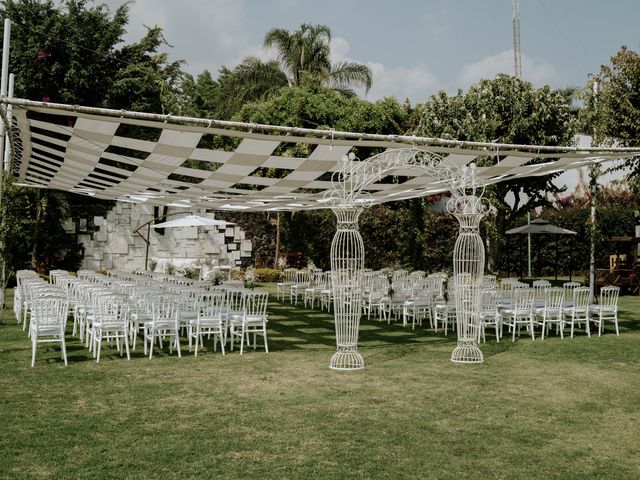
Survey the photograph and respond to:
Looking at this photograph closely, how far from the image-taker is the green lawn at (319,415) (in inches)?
170

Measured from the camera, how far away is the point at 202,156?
7.35 meters

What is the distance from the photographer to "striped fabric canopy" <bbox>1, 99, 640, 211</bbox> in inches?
249

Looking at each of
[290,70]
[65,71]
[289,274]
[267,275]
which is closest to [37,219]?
[65,71]

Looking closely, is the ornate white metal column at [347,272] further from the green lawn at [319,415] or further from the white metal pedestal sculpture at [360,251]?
the green lawn at [319,415]

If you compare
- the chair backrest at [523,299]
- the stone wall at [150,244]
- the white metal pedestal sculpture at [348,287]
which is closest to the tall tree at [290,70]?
the stone wall at [150,244]

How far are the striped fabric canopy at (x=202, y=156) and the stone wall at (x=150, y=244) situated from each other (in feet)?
26.2

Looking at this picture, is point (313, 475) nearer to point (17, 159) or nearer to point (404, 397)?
point (404, 397)

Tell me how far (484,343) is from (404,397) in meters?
3.87

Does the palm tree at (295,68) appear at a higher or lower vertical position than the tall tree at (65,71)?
higher

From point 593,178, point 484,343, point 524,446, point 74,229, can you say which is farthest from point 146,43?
point 524,446

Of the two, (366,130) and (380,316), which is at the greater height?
(366,130)

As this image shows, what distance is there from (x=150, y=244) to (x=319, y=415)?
16.0 m

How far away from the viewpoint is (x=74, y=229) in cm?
1966

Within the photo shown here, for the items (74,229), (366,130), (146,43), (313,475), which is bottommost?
(313,475)
